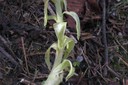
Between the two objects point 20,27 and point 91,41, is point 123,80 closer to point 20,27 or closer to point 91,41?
point 91,41

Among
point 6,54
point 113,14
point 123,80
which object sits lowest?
point 123,80

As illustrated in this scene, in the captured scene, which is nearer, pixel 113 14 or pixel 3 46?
pixel 3 46

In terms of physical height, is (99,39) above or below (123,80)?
above

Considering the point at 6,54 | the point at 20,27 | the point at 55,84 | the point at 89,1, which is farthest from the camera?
the point at 89,1

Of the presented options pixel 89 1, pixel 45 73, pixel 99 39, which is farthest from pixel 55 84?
pixel 89 1

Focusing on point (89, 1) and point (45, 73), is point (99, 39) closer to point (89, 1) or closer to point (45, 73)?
point (89, 1)

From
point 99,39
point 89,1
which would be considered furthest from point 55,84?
point 89,1

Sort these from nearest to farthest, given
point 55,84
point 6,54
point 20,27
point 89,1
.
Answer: point 55,84, point 6,54, point 20,27, point 89,1
